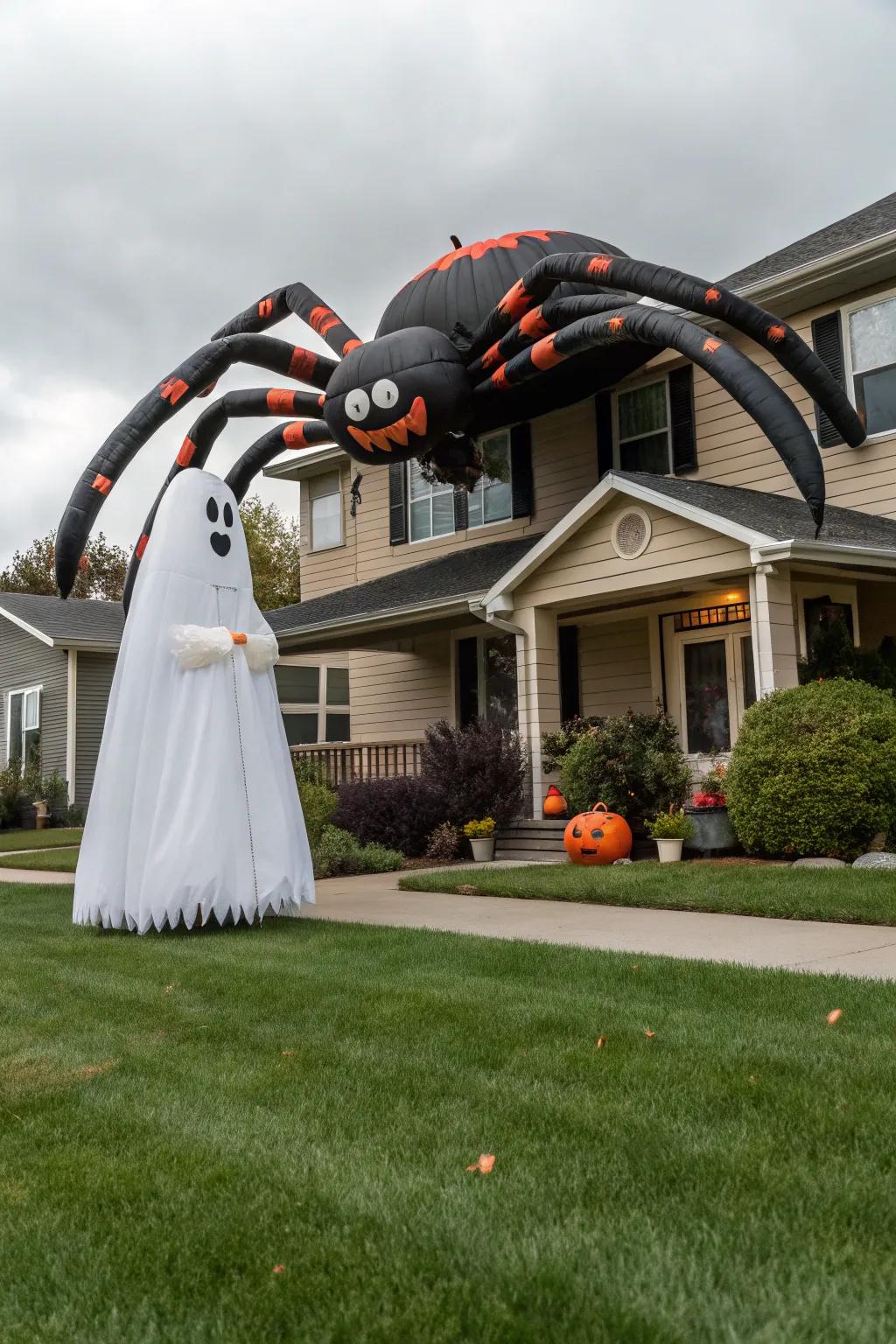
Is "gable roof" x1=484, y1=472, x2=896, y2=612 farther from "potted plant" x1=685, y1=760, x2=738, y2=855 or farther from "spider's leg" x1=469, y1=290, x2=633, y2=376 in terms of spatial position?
"potted plant" x1=685, y1=760, x2=738, y2=855

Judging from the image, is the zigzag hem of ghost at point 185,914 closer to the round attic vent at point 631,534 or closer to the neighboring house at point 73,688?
the round attic vent at point 631,534

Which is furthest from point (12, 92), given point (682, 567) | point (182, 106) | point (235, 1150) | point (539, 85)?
point (235, 1150)

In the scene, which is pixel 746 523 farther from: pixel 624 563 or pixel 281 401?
pixel 281 401

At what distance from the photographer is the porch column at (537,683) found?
13.2 m

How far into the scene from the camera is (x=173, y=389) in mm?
13969

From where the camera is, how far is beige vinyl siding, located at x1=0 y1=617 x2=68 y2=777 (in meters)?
23.9

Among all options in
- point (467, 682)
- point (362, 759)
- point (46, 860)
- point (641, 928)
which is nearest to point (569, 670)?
point (467, 682)

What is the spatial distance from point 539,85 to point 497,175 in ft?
12.3

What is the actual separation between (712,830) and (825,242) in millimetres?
7770

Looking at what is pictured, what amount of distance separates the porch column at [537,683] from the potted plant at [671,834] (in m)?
2.35

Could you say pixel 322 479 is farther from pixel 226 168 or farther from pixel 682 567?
pixel 682 567

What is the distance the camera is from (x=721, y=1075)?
3600mm

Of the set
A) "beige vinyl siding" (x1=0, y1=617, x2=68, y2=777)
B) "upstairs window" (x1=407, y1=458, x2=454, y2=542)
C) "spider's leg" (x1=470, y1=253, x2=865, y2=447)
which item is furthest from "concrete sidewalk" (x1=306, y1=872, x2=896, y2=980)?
"beige vinyl siding" (x1=0, y1=617, x2=68, y2=777)

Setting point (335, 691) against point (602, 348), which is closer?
point (602, 348)
